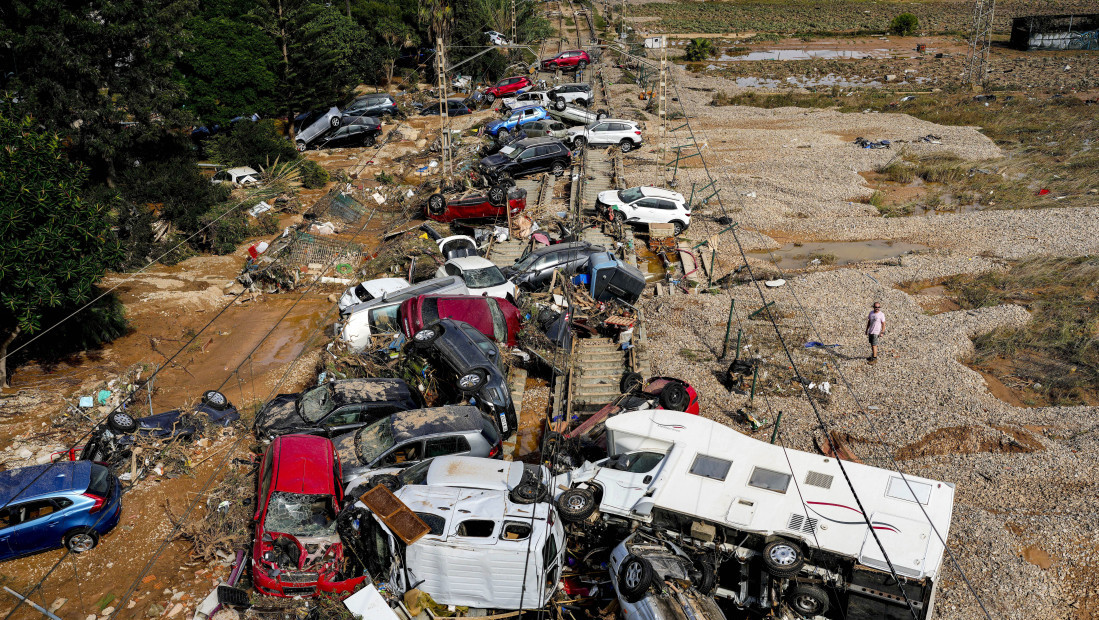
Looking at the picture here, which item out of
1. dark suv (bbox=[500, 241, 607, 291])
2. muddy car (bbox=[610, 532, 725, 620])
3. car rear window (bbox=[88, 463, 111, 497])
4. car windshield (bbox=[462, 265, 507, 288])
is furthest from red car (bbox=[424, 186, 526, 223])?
muddy car (bbox=[610, 532, 725, 620])

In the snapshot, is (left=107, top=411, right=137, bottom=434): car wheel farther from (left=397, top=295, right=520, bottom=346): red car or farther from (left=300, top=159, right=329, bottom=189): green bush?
(left=300, top=159, right=329, bottom=189): green bush

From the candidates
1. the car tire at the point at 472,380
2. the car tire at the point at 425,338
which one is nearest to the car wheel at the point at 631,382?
the car tire at the point at 472,380

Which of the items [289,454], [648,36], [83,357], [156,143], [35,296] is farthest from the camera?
[648,36]

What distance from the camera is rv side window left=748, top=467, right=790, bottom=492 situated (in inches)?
421

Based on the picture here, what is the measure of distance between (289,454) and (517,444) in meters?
4.86

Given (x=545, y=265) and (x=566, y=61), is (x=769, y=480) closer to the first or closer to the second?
(x=545, y=265)

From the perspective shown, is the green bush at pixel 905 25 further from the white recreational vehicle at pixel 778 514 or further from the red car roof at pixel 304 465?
the red car roof at pixel 304 465

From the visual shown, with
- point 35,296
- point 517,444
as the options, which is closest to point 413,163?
point 35,296

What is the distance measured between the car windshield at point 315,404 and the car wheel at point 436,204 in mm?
12122

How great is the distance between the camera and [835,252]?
2555 cm

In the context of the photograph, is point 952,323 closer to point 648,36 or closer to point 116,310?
point 116,310

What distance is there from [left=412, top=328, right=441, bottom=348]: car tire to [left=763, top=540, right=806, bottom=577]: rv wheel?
797 cm

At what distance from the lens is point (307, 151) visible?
118 ft

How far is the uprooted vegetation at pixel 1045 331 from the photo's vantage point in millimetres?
16609
